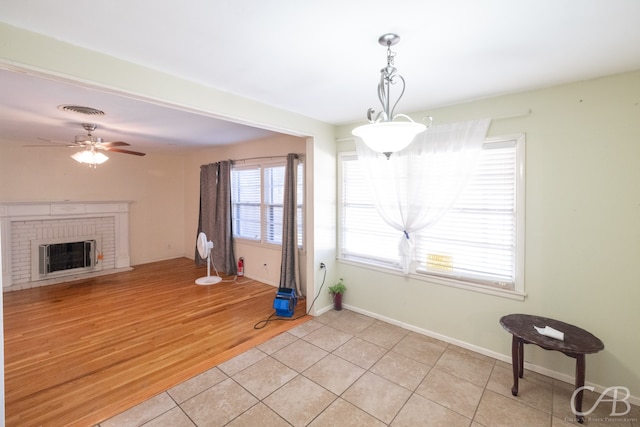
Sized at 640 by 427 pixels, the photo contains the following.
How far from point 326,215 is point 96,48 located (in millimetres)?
2674

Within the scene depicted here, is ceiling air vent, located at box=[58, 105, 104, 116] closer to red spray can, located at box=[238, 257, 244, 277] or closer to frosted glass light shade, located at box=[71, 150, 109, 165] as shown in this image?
frosted glass light shade, located at box=[71, 150, 109, 165]

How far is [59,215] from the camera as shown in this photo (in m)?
5.23

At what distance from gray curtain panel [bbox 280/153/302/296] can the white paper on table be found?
2.96m

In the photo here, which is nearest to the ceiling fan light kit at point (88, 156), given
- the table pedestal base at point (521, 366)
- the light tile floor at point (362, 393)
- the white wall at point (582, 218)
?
the light tile floor at point (362, 393)

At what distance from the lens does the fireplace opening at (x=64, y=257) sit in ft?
16.5

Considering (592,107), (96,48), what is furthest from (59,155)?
(592,107)

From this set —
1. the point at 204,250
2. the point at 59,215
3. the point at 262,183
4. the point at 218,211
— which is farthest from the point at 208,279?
the point at 59,215

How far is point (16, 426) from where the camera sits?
1916 mm

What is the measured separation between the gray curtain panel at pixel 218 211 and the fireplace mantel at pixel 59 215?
1657 mm

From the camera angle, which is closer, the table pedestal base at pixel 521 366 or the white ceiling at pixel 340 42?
the white ceiling at pixel 340 42

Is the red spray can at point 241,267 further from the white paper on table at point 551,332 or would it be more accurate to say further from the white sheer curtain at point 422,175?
the white paper on table at point 551,332

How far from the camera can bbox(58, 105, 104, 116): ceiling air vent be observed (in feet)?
9.76

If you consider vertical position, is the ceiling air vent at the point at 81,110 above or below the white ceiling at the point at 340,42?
above

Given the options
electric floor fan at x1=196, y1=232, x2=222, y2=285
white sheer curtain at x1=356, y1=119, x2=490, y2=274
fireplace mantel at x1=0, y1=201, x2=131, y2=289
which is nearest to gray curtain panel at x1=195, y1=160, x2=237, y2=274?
electric floor fan at x1=196, y1=232, x2=222, y2=285
